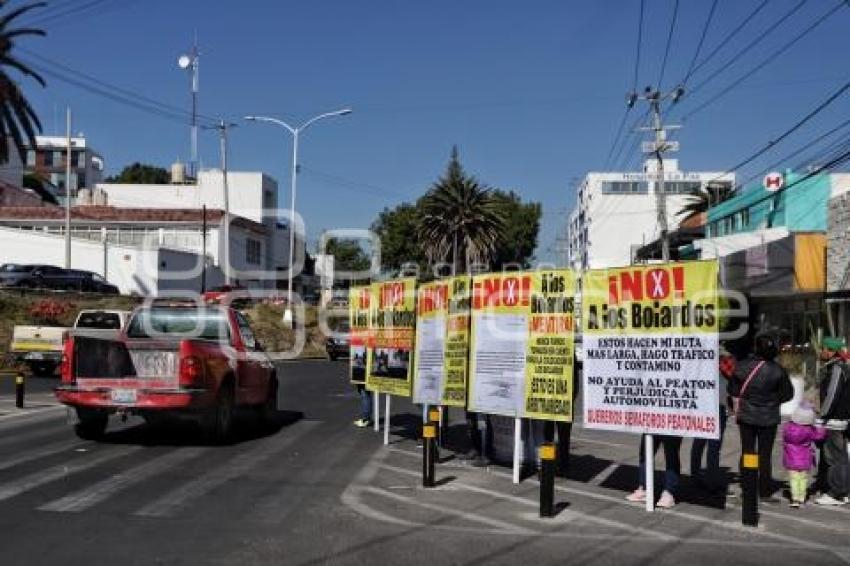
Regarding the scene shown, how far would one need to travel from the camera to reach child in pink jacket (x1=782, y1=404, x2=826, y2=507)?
10047mm

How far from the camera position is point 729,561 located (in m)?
7.58

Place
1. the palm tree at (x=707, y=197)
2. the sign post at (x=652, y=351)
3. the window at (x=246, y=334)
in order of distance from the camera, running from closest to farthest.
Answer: the sign post at (x=652, y=351), the window at (x=246, y=334), the palm tree at (x=707, y=197)

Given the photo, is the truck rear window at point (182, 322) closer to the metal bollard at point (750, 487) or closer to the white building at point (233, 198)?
the metal bollard at point (750, 487)

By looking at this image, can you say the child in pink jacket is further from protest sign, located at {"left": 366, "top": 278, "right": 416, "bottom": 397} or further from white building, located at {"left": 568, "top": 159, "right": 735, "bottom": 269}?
white building, located at {"left": 568, "top": 159, "right": 735, "bottom": 269}

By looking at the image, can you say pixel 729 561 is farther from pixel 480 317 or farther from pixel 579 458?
pixel 579 458

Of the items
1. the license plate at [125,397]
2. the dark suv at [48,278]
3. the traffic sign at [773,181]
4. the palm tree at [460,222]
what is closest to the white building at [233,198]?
the palm tree at [460,222]

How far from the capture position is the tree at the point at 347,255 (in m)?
114

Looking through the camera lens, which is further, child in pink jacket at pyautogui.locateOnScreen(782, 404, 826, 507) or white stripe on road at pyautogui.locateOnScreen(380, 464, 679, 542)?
child in pink jacket at pyautogui.locateOnScreen(782, 404, 826, 507)

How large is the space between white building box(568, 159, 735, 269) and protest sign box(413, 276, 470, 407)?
333ft

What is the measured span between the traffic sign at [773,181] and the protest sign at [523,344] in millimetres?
37625

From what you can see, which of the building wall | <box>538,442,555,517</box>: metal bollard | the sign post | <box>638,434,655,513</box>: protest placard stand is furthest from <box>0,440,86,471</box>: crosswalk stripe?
the building wall

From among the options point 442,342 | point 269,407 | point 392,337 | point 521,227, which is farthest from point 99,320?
point 521,227

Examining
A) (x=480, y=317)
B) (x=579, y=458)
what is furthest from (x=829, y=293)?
(x=480, y=317)

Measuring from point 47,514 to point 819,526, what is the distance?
22.4 feet
